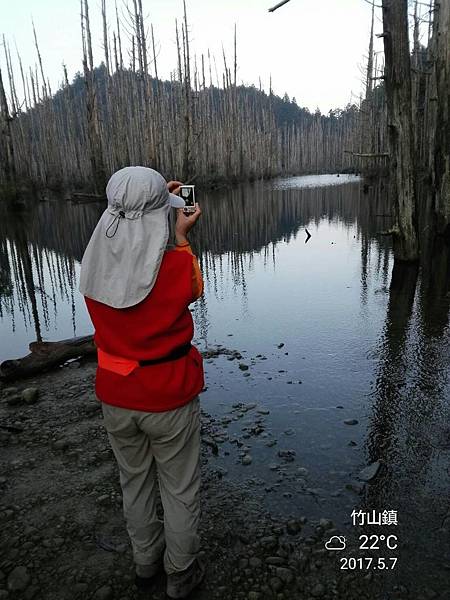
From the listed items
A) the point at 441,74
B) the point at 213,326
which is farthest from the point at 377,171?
the point at 213,326

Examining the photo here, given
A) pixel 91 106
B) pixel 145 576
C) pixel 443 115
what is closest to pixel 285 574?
pixel 145 576

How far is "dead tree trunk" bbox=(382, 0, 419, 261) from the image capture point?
277 inches

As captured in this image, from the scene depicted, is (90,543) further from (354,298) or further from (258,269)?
(258,269)

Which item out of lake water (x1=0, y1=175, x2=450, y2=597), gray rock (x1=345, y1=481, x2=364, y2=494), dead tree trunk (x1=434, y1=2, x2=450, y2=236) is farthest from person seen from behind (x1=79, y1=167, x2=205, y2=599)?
dead tree trunk (x1=434, y1=2, x2=450, y2=236)

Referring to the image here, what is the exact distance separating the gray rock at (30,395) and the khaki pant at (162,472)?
2.34 meters

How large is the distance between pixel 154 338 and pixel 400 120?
7042mm

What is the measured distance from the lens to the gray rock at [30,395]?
13.2 ft

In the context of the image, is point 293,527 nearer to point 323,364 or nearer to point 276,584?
point 276,584

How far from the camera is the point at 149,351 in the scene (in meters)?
1.82

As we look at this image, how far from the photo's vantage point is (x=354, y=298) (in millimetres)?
6805

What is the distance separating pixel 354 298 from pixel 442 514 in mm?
4571

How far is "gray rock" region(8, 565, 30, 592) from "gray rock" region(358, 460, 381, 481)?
1.90 metres

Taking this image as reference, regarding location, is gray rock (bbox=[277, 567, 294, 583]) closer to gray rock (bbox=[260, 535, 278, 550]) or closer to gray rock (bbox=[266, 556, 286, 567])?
gray rock (bbox=[266, 556, 286, 567])

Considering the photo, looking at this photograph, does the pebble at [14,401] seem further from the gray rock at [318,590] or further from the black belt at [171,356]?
the gray rock at [318,590]
